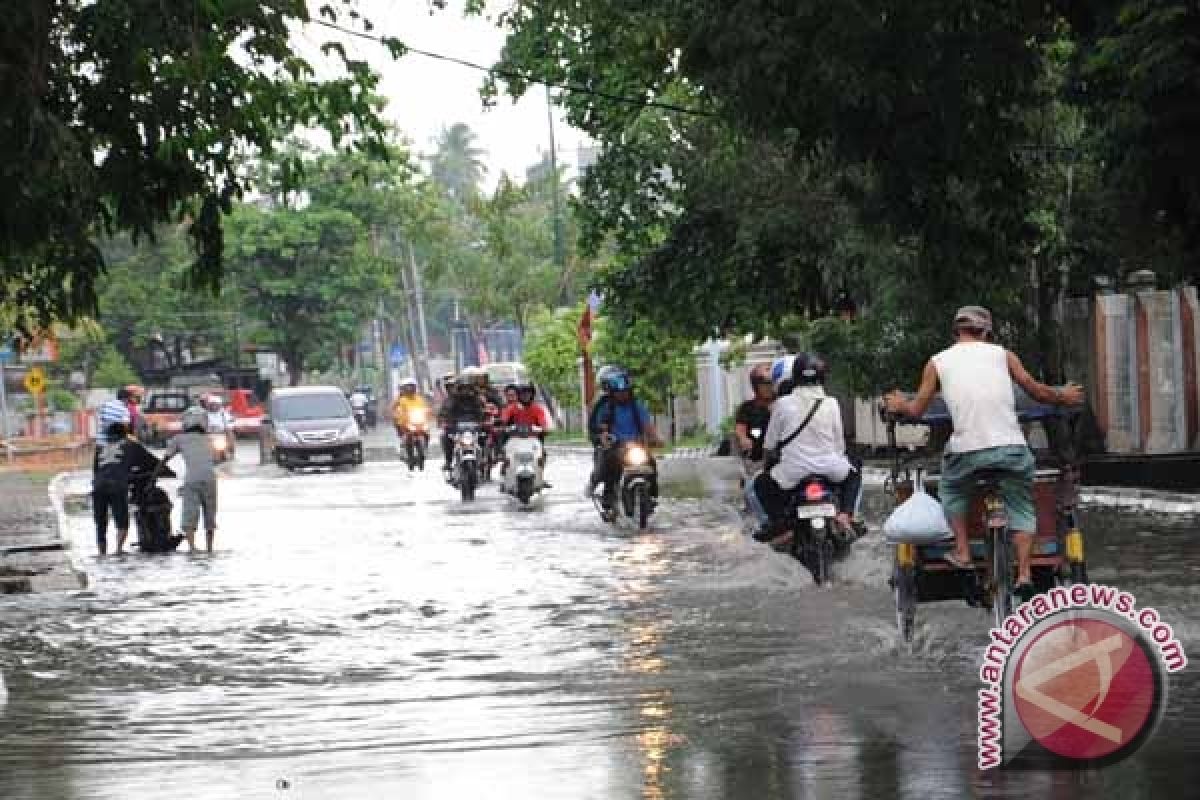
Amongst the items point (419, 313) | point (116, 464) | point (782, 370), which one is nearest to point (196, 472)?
point (116, 464)

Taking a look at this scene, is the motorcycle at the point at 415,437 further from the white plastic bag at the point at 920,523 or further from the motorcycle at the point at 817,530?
the white plastic bag at the point at 920,523

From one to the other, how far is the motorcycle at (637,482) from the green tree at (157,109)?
6.81 metres

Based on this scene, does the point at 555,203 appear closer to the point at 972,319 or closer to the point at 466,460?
the point at 466,460

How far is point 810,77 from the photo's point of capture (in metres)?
16.9

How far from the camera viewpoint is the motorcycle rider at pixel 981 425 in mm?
11406

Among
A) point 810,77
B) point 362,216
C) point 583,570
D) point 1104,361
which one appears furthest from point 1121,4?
point 362,216

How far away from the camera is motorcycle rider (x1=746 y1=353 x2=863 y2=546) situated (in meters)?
15.9

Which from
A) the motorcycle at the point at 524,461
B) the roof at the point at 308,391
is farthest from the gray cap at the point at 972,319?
the roof at the point at 308,391

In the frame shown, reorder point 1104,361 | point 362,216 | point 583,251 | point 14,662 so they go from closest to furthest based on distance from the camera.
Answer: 1. point 14,662
2. point 1104,361
3. point 583,251
4. point 362,216

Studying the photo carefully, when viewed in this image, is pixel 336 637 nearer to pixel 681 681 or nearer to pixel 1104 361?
pixel 681 681

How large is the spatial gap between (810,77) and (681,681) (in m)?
6.52

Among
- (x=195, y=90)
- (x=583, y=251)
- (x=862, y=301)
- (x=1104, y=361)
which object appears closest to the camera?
(x=195, y=90)

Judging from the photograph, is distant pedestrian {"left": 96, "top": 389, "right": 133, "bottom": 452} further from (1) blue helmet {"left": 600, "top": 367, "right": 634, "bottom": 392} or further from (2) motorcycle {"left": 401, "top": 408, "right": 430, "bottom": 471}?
(2) motorcycle {"left": 401, "top": 408, "right": 430, "bottom": 471}

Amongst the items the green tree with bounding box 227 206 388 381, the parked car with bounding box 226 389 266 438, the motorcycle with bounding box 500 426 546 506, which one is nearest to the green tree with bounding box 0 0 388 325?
the motorcycle with bounding box 500 426 546 506
